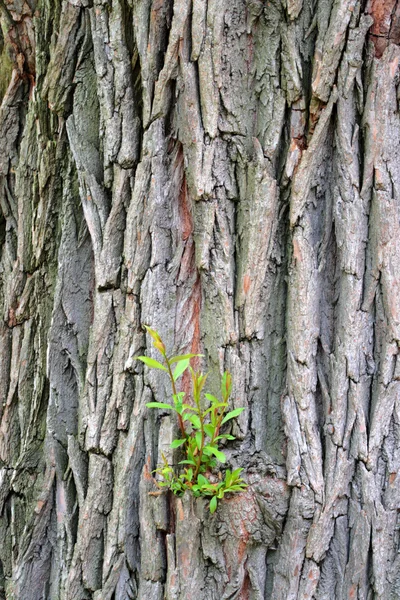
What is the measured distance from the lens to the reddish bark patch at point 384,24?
5.69ft

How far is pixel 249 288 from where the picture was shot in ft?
5.75

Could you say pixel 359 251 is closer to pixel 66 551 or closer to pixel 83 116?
pixel 83 116

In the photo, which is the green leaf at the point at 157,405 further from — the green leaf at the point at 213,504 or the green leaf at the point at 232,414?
the green leaf at the point at 213,504

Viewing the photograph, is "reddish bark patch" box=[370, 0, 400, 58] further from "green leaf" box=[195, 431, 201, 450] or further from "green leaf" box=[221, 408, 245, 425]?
"green leaf" box=[195, 431, 201, 450]

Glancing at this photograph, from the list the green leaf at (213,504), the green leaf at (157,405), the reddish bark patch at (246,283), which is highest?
the reddish bark patch at (246,283)

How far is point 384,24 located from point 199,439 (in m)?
1.31

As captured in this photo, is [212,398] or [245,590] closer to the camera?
[212,398]

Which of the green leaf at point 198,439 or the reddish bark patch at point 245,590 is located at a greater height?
the green leaf at point 198,439

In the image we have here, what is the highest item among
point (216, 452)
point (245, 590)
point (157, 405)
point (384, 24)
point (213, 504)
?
point (384, 24)

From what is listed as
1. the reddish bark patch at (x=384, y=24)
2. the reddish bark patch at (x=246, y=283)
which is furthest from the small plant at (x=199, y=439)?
the reddish bark patch at (x=384, y=24)

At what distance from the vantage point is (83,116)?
6.37 feet

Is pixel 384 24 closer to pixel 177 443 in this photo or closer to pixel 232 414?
pixel 232 414

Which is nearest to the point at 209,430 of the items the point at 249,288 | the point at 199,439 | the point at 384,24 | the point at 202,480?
the point at 199,439

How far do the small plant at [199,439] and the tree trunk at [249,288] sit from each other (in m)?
0.06
